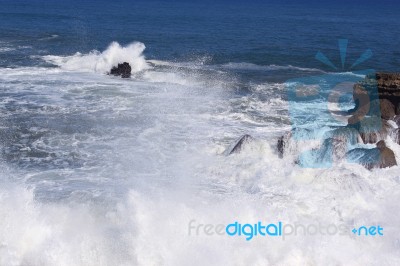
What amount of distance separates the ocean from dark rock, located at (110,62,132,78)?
2.72 feet

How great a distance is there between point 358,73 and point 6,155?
2265 centimetres

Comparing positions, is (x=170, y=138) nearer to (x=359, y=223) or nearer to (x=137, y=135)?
(x=137, y=135)

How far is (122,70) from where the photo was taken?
27703 millimetres

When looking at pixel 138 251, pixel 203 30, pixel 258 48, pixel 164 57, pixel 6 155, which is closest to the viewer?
pixel 138 251

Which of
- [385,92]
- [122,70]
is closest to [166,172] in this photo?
[385,92]

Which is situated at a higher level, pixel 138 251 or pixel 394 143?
pixel 394 143

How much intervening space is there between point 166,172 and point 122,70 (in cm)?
1438

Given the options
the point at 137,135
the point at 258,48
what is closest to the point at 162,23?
the point at 258,48

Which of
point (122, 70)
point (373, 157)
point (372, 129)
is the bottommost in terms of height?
point (122, 70)

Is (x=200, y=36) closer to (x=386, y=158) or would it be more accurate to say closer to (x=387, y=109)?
(x=387, y=109)

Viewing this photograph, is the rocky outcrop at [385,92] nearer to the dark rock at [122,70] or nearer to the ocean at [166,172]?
the ocean at [166,172]

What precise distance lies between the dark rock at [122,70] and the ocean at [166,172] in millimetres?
830

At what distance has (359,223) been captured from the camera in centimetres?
1178

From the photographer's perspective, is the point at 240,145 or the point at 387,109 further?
the point at 387,109
